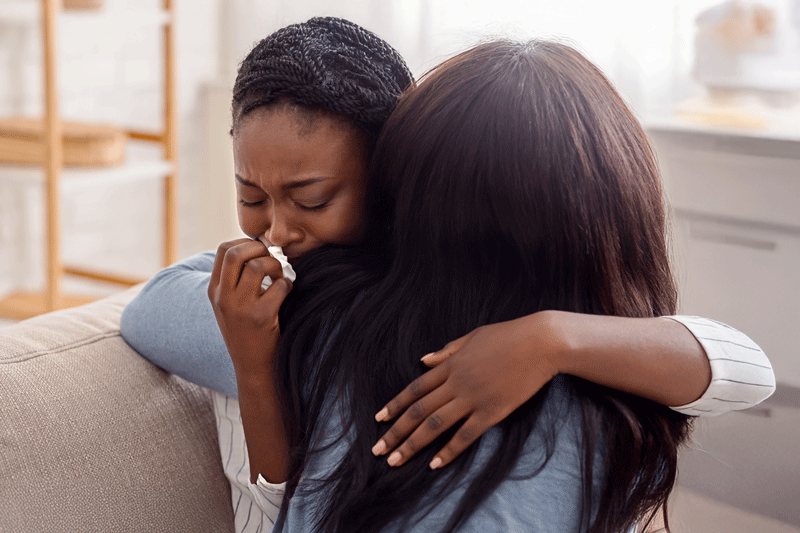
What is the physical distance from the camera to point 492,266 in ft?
2.16

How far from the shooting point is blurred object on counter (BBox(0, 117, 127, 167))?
1.97 metres

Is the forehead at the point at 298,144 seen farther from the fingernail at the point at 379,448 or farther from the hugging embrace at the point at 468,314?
the fingernail at the point at 379,448

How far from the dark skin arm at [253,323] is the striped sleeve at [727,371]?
14.3 inches

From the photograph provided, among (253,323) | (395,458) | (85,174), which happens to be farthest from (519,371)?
(85,174)

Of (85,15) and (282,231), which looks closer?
(282,231)

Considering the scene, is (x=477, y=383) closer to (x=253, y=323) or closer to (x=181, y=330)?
(x=253, y=323)

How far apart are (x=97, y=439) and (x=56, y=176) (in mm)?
1312

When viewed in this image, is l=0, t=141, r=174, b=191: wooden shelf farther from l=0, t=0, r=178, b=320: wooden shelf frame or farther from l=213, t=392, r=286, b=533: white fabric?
l=213, t=392, r=286, b=533: white fabric

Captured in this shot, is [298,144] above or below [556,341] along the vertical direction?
above

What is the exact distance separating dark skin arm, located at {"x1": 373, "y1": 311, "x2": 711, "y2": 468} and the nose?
215 millimetres

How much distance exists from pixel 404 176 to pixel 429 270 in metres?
0.08

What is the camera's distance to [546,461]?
63cm

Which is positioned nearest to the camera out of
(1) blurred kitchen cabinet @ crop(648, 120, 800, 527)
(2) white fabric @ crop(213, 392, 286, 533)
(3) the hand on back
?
(3) the hand on back

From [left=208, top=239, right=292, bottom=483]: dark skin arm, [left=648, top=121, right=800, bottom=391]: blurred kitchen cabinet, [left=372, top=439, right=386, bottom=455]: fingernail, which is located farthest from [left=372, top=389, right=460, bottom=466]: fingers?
[left=648, top=121, right=800, bottom=391]: blurred kitchen cabinet
